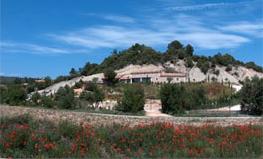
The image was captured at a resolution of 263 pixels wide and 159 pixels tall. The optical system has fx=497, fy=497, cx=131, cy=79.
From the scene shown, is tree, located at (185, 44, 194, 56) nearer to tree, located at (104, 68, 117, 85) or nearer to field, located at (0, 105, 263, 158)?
tree, located at (104, 68, 117, 85)

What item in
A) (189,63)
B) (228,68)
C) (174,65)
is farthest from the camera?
(174,65)

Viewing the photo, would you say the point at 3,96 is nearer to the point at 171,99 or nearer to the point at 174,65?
the point at 171,99

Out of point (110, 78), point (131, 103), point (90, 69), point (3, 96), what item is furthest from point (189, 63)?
point (3, 96)

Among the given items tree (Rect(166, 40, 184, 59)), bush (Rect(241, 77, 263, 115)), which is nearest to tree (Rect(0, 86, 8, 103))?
bush (Rect(241, 77, 263, 115))

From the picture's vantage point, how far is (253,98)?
5384 centimetres

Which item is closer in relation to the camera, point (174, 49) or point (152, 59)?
point (152, 59)

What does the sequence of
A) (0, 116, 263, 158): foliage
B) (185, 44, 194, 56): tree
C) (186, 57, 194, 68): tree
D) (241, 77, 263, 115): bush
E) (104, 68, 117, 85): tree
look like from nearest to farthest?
(0, 116, 263, 158): foliage
(241, 77, 263, 115): bush
(104, 68, 117, 85): tree
(186, 57, 194, 68): tree
(185, 44, 194, 56): tree

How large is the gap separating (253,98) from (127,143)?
142 ft

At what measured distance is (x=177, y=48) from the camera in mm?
169625

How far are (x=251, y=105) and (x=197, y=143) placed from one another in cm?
4307

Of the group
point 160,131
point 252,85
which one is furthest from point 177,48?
point 160,131

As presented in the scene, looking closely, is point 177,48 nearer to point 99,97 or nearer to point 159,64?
point 159,64

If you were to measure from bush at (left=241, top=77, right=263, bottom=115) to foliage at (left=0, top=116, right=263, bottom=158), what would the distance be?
39654 millimetres

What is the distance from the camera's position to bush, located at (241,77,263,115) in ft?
174
